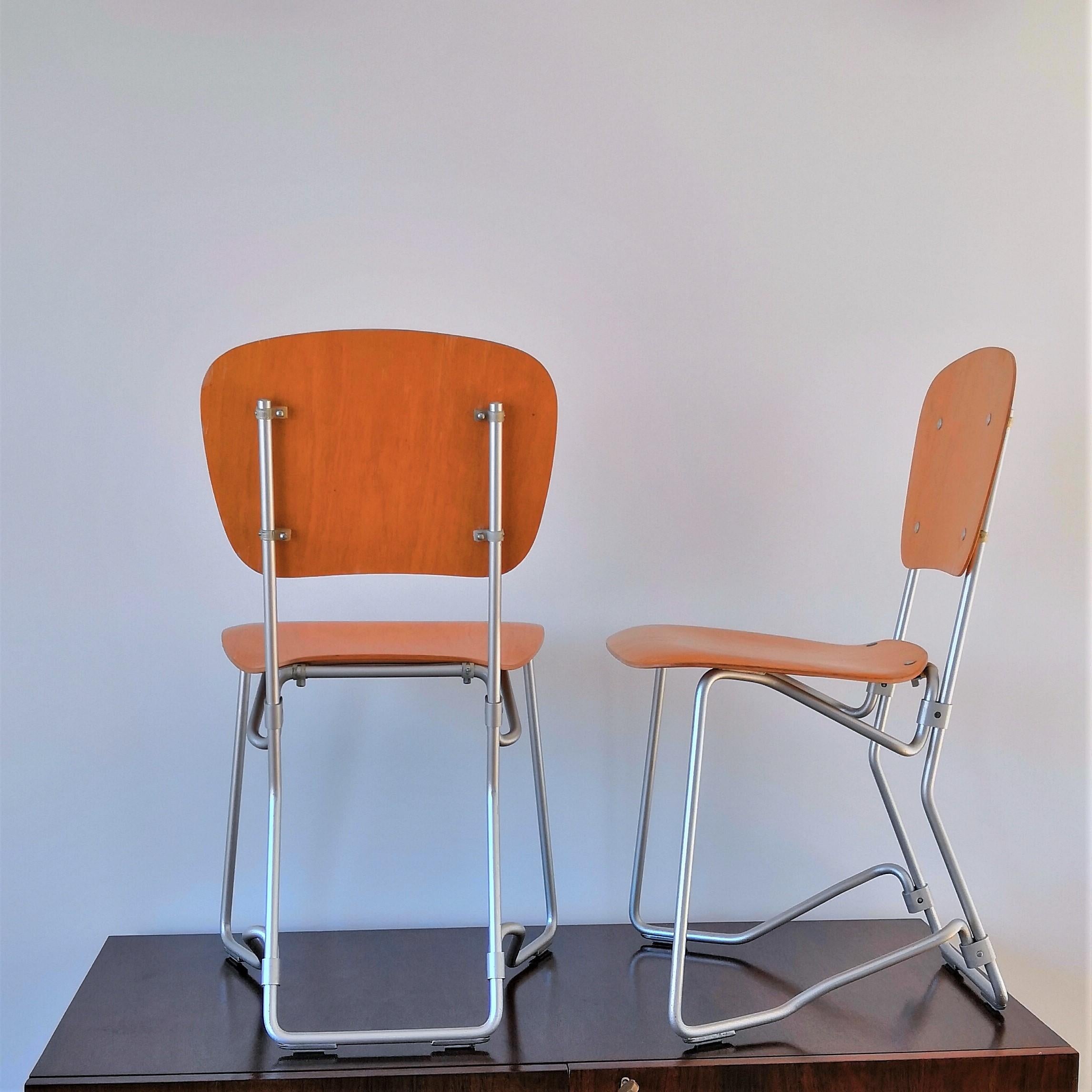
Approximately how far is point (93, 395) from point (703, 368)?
1.06 meters

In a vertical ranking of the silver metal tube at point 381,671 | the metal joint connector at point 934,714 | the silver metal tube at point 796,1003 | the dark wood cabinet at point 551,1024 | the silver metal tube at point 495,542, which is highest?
the silver metal tube at point 495,542

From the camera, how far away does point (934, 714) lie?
4.38 ft

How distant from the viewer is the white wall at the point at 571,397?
170cm

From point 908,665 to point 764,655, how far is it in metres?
0.19

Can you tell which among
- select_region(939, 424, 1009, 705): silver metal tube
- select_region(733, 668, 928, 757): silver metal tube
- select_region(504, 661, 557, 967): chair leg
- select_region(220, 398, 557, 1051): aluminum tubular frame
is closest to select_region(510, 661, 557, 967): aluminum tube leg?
select_region(504, 661, 557, 967): chair leg

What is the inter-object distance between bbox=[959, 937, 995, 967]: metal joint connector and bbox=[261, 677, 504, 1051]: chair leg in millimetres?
653

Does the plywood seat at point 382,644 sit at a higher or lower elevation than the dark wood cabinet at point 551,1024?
higher

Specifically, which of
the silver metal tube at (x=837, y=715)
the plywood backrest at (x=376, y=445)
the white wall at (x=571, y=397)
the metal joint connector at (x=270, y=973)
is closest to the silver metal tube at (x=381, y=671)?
the plywood backrest at (x=376, y=445)

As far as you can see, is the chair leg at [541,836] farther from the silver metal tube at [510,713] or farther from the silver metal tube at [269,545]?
the silver metal tube at [269,545]

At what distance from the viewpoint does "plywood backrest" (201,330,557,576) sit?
3.69 ft

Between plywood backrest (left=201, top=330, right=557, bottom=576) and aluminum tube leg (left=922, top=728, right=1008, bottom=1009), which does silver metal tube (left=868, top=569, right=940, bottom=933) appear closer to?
aluminum tube leg (left=922, top=728, right=1008, bottom=1009)

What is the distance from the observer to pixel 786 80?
1801mm

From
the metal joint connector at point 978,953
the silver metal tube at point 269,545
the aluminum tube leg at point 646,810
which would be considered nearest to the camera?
the silver metal tube at point 269,545

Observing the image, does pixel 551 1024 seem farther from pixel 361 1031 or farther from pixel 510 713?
pixel 510 713
